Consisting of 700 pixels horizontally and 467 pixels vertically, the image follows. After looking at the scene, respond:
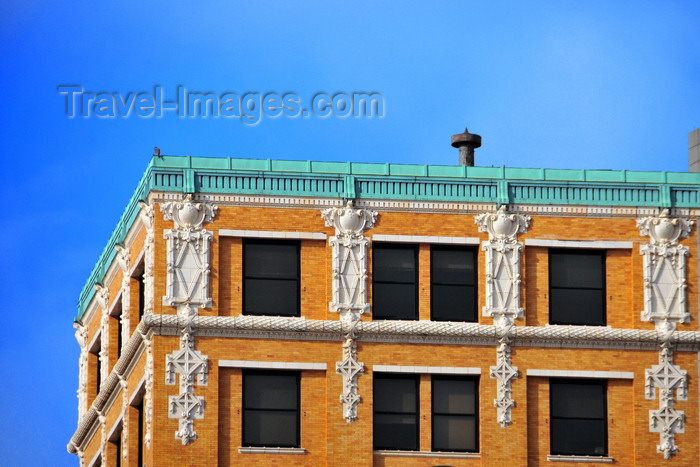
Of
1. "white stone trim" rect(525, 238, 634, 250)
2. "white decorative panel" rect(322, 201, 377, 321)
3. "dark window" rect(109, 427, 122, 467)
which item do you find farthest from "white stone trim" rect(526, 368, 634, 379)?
"dark window" rect(109, 427, 122, 467)

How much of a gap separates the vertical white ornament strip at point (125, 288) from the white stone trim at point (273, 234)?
5431 mm

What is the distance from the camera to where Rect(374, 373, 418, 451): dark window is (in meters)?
69.6

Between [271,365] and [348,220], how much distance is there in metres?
5.05

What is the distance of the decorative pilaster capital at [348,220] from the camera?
70.3 meters

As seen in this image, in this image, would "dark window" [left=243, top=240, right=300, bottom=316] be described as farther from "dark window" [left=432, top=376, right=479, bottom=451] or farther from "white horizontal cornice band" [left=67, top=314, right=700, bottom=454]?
"dark window" [left=432, top=376, right=479, bottom=451]

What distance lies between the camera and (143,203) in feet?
230

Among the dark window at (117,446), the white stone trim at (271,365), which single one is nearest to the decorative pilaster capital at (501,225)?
the white stone trim at (271,365)

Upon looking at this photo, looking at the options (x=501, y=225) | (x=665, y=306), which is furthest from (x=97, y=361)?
(x=665, y=306)

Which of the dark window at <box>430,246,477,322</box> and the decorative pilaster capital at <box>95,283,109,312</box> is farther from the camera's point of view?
the decorative pilaster capital at <box>95,283,109,312</box>

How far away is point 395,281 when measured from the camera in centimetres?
7069

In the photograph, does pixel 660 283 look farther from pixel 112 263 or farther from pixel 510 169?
pixel 112 263

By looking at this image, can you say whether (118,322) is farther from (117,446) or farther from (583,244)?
(583,244)

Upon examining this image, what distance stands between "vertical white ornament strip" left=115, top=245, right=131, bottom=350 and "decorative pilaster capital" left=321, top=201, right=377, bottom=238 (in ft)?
24.9

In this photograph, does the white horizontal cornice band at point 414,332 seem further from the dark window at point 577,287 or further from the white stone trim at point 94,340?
the white stone trim at point 94,340
